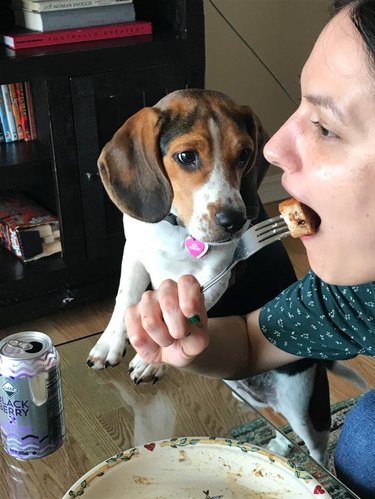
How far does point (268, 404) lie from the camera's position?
4.91ft

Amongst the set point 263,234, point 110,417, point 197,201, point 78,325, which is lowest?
point 78,325

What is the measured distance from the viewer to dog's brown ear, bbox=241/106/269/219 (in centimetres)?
153

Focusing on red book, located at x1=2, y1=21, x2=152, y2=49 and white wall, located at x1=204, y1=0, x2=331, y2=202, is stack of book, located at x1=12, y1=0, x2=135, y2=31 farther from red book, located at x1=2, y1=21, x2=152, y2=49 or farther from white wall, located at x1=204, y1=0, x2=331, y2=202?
white wall, located at x1=204, y1=0, x2=331, y2=202

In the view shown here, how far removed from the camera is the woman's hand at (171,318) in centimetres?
86

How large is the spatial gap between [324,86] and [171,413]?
1.88 feet

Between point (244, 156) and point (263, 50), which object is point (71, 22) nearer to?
point (244, 156)

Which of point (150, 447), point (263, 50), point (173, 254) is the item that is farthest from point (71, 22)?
point (150, 447)

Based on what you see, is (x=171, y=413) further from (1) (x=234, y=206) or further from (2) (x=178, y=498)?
(1) (x=234, y=206)

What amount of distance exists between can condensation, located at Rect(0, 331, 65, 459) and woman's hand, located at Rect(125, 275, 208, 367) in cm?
14

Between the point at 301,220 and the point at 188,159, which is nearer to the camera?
the point at 301,220

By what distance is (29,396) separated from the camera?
0.95m

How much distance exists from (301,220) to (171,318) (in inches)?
8.5

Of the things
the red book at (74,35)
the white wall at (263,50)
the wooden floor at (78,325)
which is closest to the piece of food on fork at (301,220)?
the wooden floor at (78,325)

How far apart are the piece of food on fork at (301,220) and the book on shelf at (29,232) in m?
1.27
